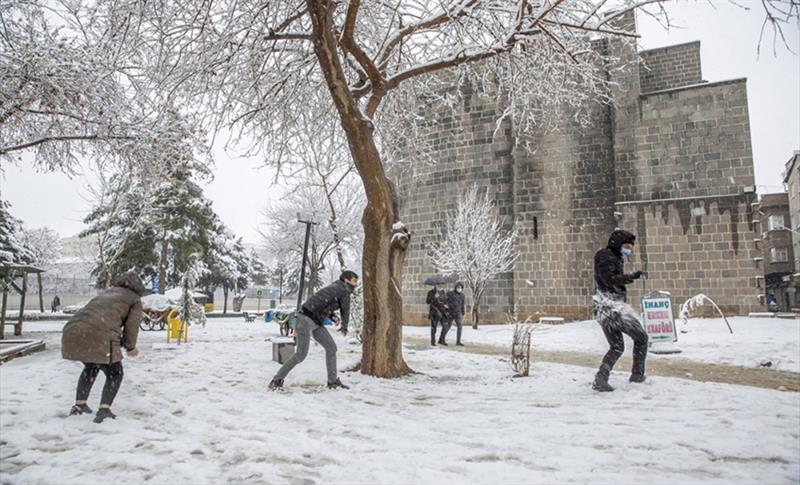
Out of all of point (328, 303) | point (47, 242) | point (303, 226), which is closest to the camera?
point (328, 303)

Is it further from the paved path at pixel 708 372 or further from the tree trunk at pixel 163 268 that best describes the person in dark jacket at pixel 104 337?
the tree trunk at pixel 163 268

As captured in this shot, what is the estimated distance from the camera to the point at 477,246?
1955cm

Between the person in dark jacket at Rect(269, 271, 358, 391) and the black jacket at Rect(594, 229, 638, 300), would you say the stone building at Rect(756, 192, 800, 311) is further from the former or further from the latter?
the person in dark jacket at Rect(269, 271, 358, 391)

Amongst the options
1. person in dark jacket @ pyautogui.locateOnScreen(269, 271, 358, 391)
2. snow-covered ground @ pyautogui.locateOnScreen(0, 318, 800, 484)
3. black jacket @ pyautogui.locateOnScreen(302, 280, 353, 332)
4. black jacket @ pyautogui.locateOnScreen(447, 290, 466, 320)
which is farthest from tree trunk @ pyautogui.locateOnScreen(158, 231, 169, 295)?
black jacket @ pyautogui.locateOnScreen(302, 280, 353, 332)

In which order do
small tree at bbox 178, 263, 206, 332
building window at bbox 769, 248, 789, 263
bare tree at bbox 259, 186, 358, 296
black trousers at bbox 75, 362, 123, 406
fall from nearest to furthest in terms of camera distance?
black trousers at bbox 75, 362, 123, 406 < small tree at bbox 178, 263, 206, 332 < bare tree at bbox 259, 186, 358, 296 < building window at bbox 769, 248, 789, 263

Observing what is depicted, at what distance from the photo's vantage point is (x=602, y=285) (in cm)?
612

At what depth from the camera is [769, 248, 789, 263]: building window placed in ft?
168

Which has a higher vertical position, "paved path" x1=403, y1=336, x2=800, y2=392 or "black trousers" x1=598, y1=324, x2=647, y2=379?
"black trousers" x1=598, y1=324, x2=647, y2=379

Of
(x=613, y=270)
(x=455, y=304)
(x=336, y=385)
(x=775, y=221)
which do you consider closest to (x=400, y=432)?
(x=336, y=385)

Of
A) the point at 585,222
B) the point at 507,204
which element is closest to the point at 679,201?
the point at 585,222

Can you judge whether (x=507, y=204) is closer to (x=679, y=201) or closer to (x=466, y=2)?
(x=679, y=201)

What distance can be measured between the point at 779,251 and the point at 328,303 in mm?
61133

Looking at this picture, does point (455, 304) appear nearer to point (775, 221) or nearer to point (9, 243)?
point (9, 243)

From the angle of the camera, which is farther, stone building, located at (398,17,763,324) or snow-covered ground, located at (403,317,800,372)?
stone building, located at (398,17,763,324)
